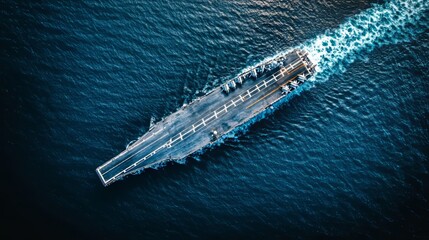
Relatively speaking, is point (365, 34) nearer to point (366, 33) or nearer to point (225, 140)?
point (366, 33)

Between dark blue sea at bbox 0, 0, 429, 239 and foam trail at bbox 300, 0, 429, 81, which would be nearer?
dark blue sea at bbox 0, 0, 429, 239

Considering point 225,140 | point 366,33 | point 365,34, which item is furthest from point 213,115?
point 366,33

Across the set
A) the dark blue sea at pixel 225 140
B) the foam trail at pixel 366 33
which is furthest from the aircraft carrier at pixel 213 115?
the foam trail at pixel 366 33

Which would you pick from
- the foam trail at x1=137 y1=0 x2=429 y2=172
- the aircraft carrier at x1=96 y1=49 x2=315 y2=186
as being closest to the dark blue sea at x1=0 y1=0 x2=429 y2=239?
the foam trail at x1=137 y1=0 x2=429 y2=172

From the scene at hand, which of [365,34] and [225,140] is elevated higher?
[365,34]

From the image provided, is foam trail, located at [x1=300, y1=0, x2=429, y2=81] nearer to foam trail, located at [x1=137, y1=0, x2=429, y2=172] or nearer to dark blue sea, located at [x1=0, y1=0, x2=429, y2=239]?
foam trail, located at [x1=137, y1=0, x2=429, y2=172]
